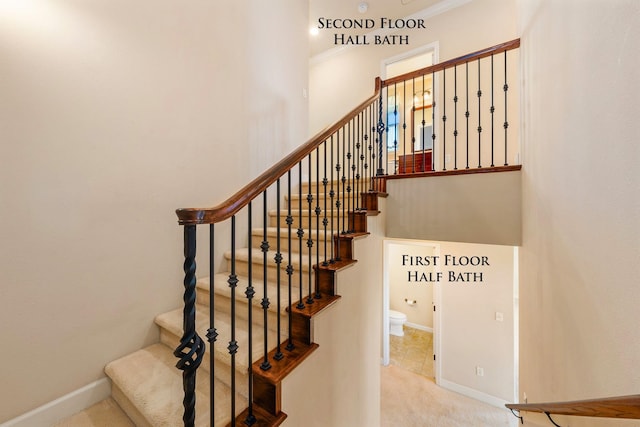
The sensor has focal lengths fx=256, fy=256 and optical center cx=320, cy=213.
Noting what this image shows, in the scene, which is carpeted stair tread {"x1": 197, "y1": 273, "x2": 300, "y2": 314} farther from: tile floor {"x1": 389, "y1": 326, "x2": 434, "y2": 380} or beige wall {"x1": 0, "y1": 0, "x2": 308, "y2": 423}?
tile floor {"x1": 389, "y1": 326, "x2": 434, "y2": 380}

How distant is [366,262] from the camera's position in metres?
2.11

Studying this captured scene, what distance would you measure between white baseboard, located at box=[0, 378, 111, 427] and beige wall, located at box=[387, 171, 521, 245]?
2.33 metres

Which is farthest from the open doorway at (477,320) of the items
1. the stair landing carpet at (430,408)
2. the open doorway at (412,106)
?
the open doorway at (412,106)

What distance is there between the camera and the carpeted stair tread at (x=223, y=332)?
1312 millimetres

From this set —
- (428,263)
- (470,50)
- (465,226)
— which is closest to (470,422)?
(428,263)

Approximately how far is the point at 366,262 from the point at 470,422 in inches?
120

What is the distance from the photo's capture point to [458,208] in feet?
7.25

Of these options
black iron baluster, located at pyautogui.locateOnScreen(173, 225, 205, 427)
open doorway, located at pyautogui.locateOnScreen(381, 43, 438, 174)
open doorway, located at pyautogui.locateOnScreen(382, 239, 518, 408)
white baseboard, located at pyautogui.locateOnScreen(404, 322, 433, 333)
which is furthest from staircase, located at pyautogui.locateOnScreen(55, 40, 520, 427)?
white baseboard, located at pyautogui.locateOnScreen(404, 322, 433, 333)

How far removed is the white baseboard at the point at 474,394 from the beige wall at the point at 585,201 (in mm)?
2714

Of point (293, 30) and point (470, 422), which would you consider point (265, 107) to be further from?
point (470, 422)

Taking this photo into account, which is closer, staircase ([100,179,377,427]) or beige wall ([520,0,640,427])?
beige wall ([520,0,640,427])

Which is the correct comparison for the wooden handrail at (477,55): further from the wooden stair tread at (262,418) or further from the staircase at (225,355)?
the wooden stair tread at (262,418)

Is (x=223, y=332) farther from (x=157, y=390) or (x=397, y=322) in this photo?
(x=397, y=322)

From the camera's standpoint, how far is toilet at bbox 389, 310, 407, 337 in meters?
5.54
